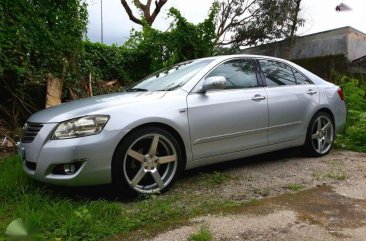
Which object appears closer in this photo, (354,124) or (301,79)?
(301,79)

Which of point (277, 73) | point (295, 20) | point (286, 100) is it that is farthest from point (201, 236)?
point (295, 20)

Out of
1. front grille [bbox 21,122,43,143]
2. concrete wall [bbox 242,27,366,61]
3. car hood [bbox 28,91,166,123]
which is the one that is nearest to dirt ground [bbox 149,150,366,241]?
car hood [bbox 28,91,166,123]

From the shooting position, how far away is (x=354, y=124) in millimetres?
6883

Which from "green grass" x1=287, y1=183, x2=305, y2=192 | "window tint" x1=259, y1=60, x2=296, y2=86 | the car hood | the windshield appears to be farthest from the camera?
"window tint" x1=259, y1=60, x2=296, y2=86

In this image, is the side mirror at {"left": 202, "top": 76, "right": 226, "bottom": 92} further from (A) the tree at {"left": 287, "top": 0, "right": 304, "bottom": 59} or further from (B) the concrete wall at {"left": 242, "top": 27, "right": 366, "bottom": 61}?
(A) the tree at {"left": 287, "top": 0, "right": 304, "bottom": 59}

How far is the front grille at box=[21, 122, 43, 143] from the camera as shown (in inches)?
137

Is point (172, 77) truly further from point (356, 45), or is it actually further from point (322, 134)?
point (356, 45)

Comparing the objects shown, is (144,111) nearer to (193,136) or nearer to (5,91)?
(193,136)

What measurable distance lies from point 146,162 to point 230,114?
1.17 m

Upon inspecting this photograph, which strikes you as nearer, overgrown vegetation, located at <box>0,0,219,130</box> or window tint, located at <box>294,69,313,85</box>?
window tint, located at <box>294,69,313,85</box>

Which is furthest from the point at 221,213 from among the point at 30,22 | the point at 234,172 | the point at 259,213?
the point at 30,22

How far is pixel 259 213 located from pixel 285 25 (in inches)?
687

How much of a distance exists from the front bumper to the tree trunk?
374 cm

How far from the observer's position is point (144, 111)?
354cm
